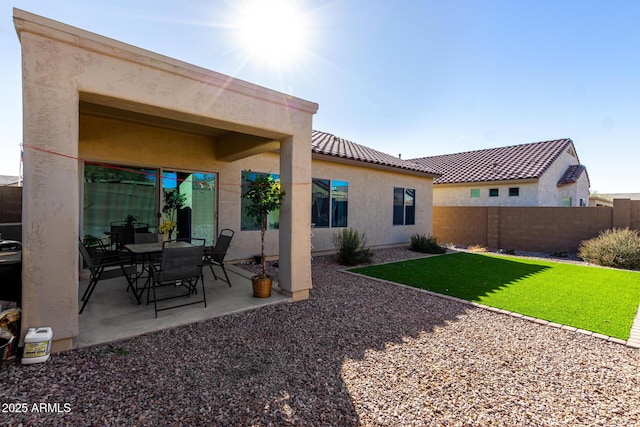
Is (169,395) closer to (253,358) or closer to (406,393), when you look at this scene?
(253,358)

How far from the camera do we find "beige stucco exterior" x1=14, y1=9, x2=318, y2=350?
2.97 metres

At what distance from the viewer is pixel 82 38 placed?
3223mm

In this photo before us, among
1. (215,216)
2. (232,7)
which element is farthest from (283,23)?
(215,216)

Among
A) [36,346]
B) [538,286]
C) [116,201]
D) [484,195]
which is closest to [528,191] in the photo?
[484,195]

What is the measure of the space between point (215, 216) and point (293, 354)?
17.9 ft

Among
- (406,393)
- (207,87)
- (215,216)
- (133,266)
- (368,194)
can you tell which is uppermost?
(207,87)

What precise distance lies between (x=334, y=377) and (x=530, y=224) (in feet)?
44.6

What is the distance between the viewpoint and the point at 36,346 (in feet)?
9.45

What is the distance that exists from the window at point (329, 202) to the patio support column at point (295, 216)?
4209 mm

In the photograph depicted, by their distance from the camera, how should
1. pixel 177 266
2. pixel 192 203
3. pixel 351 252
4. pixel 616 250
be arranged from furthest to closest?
1. pixel 616 250
2. pixel 351 252
3. pixel 192 203
4. pixel 177 266

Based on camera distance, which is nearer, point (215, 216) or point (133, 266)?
point (133, 266)

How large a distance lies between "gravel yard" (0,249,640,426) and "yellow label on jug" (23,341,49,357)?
0.39ft

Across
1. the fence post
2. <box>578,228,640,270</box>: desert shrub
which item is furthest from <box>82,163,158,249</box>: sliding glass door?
the fence post

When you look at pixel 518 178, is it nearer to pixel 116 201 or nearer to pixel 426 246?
pixel 426 246
